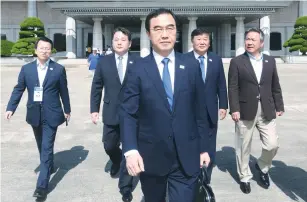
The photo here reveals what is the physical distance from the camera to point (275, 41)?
4959 cm

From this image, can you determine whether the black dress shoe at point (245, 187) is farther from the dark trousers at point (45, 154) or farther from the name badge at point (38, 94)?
the name badge at point (38, 94)

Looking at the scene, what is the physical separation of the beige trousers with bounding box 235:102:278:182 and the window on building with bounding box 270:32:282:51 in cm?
4767

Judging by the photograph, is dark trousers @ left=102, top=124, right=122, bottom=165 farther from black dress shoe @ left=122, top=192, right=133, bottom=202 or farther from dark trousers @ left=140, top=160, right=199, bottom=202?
dark trousers @ left=140, top=160, right=199, bottom=202

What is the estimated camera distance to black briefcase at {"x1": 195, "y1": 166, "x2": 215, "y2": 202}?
2532mm

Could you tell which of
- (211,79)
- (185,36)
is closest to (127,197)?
(211,79)

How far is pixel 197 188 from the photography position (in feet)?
9.36

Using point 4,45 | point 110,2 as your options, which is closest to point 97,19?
point 110,2

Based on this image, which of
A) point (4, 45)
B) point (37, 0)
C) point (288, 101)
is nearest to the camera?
point (288, 101)

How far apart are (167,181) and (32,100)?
2606mm

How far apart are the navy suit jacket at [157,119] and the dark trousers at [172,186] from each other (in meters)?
0.07

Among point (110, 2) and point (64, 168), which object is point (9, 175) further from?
point (110, 2)

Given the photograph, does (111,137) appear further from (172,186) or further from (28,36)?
(28,36)

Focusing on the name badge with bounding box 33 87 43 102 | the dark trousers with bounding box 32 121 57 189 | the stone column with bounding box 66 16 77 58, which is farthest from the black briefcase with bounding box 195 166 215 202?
the stone column with bounding box 66 16 77 58

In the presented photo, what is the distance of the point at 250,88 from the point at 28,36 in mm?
34574
